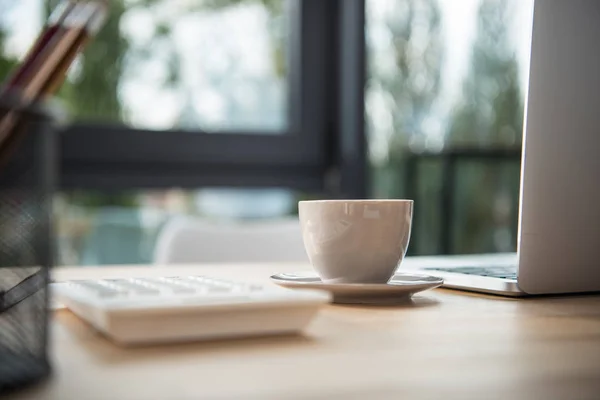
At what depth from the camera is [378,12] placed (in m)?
2.54

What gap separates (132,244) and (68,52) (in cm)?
197

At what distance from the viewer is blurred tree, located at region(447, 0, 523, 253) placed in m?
2.63

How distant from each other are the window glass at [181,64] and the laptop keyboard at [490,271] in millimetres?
1550

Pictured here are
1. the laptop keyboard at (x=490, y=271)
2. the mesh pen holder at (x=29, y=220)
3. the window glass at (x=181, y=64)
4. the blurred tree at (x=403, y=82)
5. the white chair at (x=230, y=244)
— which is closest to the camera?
the mesh pen holder at (x=29, y=220)

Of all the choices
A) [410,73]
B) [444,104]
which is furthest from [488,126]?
[410,73]

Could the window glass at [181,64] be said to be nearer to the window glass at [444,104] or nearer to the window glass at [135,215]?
the window glass at [135,215]

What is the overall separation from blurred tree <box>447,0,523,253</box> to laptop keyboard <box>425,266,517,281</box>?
177cm

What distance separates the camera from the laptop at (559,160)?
741 millimetres

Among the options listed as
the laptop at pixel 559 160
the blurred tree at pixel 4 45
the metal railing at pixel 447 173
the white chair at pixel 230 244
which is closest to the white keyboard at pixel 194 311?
the laptop at pixel 559 160

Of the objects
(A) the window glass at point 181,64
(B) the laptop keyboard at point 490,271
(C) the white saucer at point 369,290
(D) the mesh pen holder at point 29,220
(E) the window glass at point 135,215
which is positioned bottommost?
(E) the window glass at point 135,215

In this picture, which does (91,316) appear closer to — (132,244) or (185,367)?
(185,367)

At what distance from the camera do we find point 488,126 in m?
2.70

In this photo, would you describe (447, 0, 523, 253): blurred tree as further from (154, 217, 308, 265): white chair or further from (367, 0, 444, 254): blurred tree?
(154, 217, 308, 265): white chair

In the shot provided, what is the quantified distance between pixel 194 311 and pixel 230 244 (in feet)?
3.76
